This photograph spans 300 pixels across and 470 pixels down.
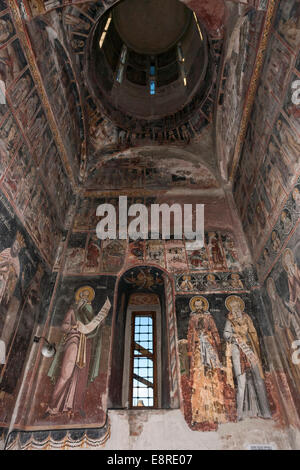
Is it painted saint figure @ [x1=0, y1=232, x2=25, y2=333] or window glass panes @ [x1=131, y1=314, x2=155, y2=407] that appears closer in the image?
painted saint figure @ [x1=0, y1=232, x2=25, y2=333]

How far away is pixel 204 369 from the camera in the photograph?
624 centimetres

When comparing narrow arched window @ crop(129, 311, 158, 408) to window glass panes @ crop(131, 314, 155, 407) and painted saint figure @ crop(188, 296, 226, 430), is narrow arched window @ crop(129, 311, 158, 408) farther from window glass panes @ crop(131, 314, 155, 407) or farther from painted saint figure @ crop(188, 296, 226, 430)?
painted saint figure @ crop(188, 296, 226, 430)

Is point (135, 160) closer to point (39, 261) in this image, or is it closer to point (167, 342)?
point (39, 261)

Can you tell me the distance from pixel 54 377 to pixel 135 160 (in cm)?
785

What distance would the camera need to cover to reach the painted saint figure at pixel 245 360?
5.73 meters

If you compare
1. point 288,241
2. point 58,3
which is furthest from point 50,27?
point 288,241

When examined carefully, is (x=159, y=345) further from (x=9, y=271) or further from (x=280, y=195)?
(x=280, y=195)

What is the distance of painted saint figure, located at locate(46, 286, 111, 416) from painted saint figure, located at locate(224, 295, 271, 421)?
2812mm

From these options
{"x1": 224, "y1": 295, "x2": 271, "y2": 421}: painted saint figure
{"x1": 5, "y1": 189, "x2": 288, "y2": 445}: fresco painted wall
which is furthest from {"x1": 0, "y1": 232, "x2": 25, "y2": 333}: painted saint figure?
{"x1": 224, "y1": 295, "x2": 271, "y2": 421}: painted saint figure

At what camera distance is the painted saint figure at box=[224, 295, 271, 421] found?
18.8 feet

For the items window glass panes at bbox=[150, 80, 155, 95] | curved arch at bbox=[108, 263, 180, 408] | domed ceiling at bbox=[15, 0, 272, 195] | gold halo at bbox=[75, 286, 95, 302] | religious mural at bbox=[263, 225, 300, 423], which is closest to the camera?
religious mural at bbox=[263, 225, 300, 423]

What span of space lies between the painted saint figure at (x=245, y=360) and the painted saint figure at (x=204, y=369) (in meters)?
0.31

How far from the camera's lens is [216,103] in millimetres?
10148

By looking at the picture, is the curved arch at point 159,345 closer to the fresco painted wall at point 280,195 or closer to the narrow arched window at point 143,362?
the narrow arched window at point 143,362
